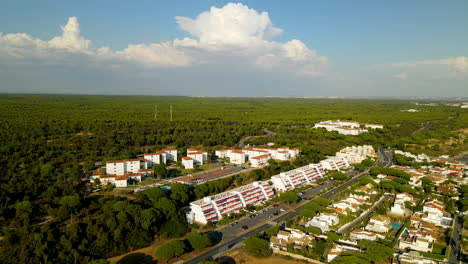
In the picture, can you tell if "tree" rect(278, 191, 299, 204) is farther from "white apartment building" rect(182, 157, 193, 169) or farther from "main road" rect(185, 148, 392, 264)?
"white apartment building" rect(182, 157, 193, 169)

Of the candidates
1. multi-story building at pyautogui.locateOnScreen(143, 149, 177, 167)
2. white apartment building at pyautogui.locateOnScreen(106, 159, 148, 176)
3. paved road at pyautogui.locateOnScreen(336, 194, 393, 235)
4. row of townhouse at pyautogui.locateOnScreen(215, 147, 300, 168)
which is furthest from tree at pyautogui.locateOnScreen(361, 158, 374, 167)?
white apartment building at pyautogui.locateOnScreen(106, 159, 148, 176)

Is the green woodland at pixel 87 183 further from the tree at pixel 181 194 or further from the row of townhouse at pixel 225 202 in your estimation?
the row of townhouse at pixel 225 202

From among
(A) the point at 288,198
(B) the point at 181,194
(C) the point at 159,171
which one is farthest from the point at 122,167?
(A) the point at 288,198

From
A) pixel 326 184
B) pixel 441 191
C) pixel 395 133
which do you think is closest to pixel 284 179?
pixel 326 184

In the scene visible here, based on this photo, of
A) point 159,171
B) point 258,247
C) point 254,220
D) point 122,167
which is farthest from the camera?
point 122,167

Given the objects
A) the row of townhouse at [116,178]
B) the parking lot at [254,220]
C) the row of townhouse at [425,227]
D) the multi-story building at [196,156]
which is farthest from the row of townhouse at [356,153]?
the row of townhouse at [116,178]

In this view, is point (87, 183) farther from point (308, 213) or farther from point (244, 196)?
point (308, 213)

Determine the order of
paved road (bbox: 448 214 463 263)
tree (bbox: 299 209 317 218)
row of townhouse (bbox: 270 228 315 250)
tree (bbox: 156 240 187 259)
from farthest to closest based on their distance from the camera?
tree (bbox: 299 209 317 218) → row of townhouse (bbox: 270 228 315 250) → paved road (bbox: 448 214 463 263) → tree (bbox: 156 240 187 259)
